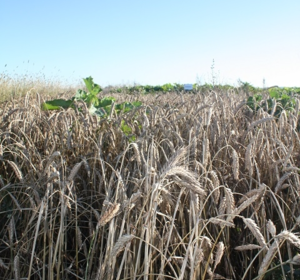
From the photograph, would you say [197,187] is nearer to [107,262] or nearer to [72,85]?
[107,262]

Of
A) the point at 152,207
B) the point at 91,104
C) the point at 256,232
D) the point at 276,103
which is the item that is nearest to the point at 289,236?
the point at 256,232

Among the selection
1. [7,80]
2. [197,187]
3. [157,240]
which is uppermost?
[7,80]

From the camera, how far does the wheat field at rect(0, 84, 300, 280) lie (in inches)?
49.1

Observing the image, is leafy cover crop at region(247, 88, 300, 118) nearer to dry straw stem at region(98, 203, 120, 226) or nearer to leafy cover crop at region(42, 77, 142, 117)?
leafy cover crop at region(42, 77, 142, 117)

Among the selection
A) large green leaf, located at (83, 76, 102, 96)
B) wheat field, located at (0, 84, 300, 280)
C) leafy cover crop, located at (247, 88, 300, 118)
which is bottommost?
wheat field, located at (0, 84, 300, 280)

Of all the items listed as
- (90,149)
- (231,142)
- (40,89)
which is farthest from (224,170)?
(40,89)

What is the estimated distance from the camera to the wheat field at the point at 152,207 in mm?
1246

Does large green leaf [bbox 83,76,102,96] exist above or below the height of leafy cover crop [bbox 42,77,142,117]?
above

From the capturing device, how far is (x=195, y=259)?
1185 millimetres

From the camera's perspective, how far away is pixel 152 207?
1214mm

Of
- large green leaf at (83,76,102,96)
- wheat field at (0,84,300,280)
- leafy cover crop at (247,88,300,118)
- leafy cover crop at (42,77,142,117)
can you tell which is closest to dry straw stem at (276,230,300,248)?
wheat field at (0,84,300,280)

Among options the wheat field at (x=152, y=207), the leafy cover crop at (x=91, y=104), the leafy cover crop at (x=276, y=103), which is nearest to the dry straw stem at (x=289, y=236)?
the wheat field at (x=152, y=207)

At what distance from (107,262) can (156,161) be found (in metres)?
0.67

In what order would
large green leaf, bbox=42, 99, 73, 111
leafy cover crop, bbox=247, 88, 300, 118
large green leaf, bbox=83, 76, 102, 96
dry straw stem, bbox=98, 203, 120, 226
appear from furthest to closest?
large green leaf, bbox=83, 76, 102, 96
large green leaf, bbox=42, 99, 73, 111
leafy cover crop, bbox=247, 88, 300, 118
dry straw stem, bbox=98, 203, 120, 226
